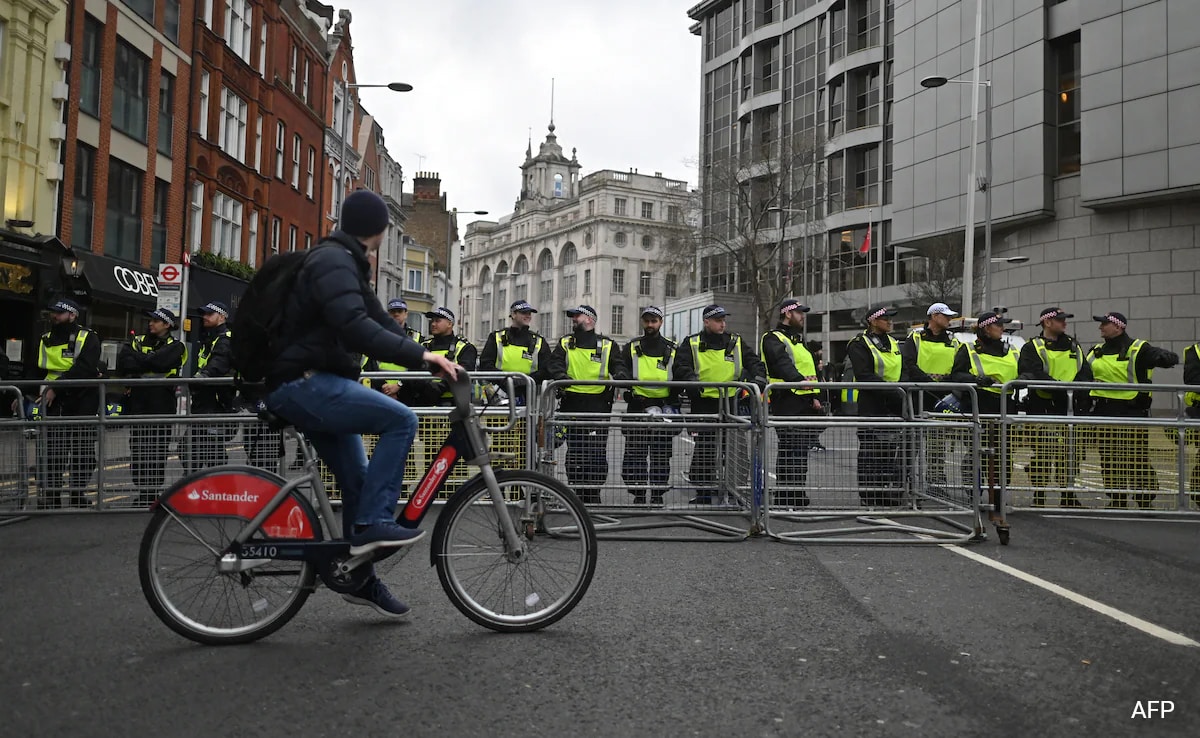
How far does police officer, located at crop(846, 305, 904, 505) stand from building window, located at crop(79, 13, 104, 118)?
20.8 meters

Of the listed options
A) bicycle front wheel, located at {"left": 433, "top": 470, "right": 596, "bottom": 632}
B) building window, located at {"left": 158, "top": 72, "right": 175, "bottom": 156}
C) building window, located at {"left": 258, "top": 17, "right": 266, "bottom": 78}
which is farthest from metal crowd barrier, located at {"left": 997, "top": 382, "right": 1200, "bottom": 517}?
building window, located at {"left": 258, "top": 17, "right": 266, "bottom": 78}

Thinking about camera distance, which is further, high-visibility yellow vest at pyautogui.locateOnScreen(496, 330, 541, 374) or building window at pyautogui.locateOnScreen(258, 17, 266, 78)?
building window at pyautogui.locateOnScreen(258, 17, 266, 78)

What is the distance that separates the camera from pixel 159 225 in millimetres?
27734

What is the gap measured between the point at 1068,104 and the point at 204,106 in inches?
1070

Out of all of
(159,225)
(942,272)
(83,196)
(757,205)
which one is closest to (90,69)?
(83,196)

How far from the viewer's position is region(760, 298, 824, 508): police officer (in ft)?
25.5

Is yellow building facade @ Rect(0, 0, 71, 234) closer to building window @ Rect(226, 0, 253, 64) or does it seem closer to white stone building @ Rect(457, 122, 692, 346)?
building window @ Rect(226, 0, 253, 64)

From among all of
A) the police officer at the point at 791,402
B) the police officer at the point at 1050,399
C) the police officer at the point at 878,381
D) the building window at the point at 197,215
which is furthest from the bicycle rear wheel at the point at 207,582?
the building window at the point at 197,215

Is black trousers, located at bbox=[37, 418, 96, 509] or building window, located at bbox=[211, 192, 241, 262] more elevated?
building window, located at bbox=[211, 192, 241, 262]

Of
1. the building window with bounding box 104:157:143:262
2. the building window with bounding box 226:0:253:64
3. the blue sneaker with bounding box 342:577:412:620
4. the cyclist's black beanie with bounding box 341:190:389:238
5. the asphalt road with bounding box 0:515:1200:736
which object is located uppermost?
the building window with bounding box 226:0:253:64

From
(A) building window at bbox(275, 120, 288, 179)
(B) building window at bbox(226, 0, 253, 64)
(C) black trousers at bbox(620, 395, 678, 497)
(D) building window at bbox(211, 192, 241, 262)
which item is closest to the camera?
(C) black trousers at bbox(620, 395, 678, 497)

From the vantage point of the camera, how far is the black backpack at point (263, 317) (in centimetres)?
439

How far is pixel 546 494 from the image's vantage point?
15.6 feet

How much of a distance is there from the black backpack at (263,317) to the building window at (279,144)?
115ft
